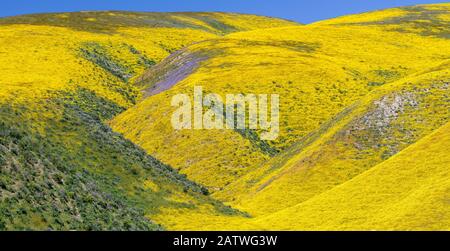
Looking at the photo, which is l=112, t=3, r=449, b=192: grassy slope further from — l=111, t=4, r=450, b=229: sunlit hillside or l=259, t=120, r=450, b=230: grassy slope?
l=259, t=120, r=450, b=230: grassy slope

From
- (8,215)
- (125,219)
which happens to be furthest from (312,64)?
(8,215)

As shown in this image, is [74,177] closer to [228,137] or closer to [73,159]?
[73,159]

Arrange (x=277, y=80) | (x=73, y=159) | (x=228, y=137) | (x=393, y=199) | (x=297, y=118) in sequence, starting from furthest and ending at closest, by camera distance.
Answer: (x=277, y=80)
(x=297, y=118)
(x=228, y=137)
(x=73, y=159)
(x=393, y=199)

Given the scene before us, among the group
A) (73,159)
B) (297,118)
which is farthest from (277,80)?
(73,159)

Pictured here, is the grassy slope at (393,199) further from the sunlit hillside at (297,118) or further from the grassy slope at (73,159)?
the grassy slope at (73,159)

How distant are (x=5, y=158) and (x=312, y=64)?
75268 millimetres

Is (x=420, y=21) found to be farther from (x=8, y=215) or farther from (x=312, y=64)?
(x=8, y=215)

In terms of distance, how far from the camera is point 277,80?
329ft

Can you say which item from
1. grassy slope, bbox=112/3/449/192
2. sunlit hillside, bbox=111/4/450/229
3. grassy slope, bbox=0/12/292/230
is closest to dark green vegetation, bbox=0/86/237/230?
grassy slope, bbox=0/12/292/230

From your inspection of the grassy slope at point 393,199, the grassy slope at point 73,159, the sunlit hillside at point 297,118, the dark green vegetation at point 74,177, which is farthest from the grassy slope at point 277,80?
the grassy slope at point 393,199

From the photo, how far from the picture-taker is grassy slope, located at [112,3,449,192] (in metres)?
77.5

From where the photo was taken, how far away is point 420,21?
164 meters

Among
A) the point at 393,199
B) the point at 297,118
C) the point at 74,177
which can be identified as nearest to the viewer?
the point at 393,199

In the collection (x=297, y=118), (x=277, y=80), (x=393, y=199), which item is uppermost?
(x=277, y=80)
